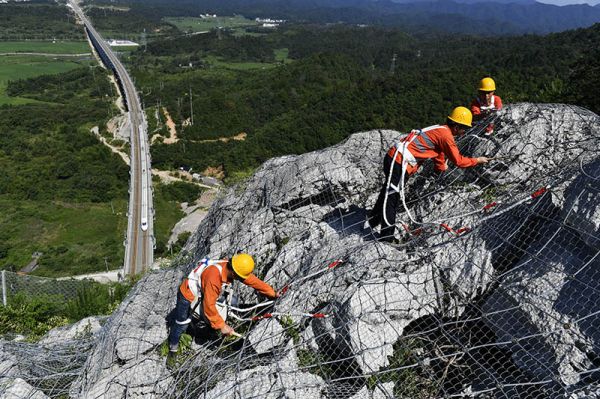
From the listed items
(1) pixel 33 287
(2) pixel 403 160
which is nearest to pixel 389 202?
(2) pixel 403 160

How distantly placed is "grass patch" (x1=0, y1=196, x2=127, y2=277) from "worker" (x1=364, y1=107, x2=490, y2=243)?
29858 millimetres

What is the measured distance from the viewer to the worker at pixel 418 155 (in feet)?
19.9

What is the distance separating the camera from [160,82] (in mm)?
92375

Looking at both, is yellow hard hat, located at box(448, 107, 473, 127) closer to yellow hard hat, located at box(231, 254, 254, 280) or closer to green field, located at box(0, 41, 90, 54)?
yellow hard hat, located at box(231, 254, 254, 280)

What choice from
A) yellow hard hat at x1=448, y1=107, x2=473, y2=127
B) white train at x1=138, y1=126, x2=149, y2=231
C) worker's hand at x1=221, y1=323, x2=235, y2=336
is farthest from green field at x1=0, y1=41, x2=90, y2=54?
worker's hand at x1=221, y1=323, x2=235, y2=336

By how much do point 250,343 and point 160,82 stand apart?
96.0 m

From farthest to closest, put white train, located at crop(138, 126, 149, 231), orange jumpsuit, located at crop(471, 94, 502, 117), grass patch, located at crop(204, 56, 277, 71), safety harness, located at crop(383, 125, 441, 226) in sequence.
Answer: grass patch, located at crop(204, 56, 277, 71) → white train, located at crop(138, 126, 149, 231) → orange jumpsuit, located at crop(471, 94, 502, 117) → safety harness, located at crop(383, 125, 441, 226)

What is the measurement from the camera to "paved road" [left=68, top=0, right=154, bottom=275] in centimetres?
3353

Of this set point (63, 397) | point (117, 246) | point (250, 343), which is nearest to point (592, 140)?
point (250, 343)

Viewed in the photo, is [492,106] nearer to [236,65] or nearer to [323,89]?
[323,89]

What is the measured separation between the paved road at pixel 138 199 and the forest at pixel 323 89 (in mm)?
2902

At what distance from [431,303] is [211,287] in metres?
2.70

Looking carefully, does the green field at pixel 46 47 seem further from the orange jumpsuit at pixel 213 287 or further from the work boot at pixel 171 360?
the orange jumpsuit at pixel 213 287

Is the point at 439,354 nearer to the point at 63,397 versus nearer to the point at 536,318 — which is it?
the point at 536,318
